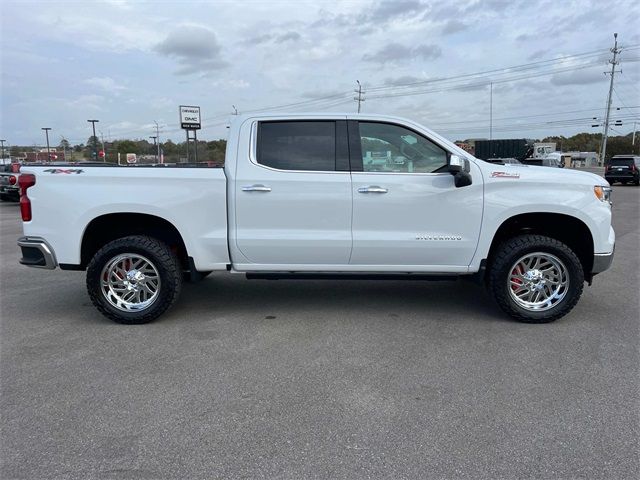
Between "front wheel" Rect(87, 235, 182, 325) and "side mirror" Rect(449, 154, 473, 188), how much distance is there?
2.78m

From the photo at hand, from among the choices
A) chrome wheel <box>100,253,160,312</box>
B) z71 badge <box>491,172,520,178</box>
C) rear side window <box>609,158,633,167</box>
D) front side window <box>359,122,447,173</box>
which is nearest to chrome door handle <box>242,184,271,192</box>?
front side window <box>359,122,447,173</box>

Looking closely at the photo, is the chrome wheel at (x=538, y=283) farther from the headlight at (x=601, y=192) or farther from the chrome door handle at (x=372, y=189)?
the chrome door handle at (x=372, y=189)

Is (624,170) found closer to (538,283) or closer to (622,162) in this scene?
(622,162)

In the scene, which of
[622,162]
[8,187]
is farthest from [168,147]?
[622,162]

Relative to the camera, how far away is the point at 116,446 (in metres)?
Result: 2.79

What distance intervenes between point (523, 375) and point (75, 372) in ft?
11.1

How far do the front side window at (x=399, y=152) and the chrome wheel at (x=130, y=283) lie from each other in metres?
2.33

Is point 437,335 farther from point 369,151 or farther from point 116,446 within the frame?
point 116,446

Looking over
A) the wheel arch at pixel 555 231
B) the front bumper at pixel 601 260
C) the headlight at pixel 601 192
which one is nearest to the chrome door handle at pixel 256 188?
the wheel arch at pixel 555 231

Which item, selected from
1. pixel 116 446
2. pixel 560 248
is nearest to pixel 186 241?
pixel 116 446

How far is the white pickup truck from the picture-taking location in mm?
4625

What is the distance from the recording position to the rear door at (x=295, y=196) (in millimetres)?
4609

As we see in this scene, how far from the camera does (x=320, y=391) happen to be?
11.3 feet

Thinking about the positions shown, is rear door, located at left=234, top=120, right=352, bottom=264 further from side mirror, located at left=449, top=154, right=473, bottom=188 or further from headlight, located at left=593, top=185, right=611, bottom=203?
headlight, located at left=593, top=185, right=611, bottom=203
